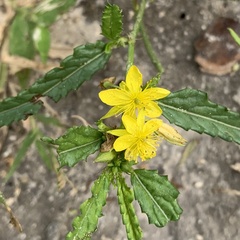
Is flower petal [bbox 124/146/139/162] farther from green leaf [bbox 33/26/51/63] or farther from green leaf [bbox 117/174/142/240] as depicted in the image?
green leaf [bbox 33/26/51/63]

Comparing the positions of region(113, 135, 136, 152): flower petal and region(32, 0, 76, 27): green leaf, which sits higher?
region(113, 135, 136, 152): flower petal

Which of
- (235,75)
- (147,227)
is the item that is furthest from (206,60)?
(147,227)

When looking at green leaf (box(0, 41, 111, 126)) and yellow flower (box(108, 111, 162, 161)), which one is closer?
yellow flower (box(108, 111, 162, 161))

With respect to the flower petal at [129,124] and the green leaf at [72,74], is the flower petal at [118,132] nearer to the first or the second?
the flower petal at [129,124]

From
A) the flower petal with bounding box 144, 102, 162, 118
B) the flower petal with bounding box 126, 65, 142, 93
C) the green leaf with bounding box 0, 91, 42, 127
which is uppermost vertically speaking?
the flower petal with bounding box 126, 65, 142, 93

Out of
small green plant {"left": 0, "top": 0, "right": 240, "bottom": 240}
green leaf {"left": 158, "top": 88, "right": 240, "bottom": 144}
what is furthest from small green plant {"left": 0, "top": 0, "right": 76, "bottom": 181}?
green leaf {"left": 158, "top": 88, "right": 240, "bottom": 144}

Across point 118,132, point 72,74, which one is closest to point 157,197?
point 118,132
